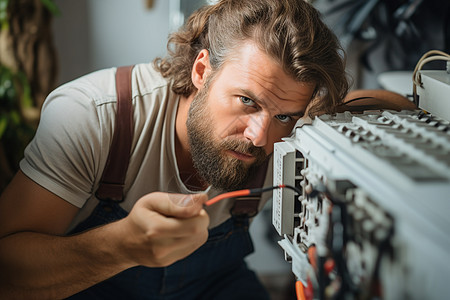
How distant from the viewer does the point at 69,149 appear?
1.08 meters

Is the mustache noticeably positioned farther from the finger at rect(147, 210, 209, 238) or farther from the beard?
the finger at rect(147, 210, 209, 238)

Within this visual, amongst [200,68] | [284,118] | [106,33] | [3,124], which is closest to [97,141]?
[200,68]

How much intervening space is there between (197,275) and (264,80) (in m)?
0.66

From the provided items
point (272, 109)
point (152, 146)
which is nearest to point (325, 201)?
point (272, 109)

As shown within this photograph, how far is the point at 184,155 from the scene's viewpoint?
50.6 inches

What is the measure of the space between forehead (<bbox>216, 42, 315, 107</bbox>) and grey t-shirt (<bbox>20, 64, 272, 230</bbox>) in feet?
0.79

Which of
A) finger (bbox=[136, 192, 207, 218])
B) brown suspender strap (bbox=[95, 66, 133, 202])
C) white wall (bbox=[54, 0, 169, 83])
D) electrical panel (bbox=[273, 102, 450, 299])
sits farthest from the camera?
white wall (bbox=[54, 0, 169, 83])

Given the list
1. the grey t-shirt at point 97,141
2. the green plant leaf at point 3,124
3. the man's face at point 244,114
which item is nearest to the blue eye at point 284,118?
the man's face at point 244,114

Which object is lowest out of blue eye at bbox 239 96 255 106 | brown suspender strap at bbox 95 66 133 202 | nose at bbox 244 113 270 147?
brown suspender strap at bbox 95 66 133 202

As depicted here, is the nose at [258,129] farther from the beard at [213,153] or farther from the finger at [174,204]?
the finger at [174,204]

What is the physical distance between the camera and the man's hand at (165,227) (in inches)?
30.1

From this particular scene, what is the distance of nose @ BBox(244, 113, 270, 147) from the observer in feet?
3.34

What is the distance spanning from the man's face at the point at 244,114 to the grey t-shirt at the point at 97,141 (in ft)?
0.41

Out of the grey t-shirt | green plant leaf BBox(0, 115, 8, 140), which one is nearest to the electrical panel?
the grey t-shirt
